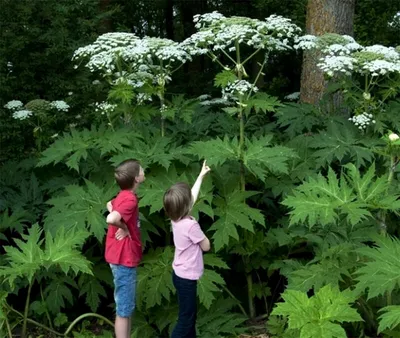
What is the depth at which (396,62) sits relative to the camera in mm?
5508

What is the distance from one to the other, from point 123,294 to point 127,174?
0.85m

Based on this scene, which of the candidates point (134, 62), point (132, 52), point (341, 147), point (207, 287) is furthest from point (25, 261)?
point (341, 147)

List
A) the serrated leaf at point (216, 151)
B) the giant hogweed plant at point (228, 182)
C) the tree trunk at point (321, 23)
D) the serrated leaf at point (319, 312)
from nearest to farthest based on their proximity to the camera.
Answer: the serrated leaf at point (319, 312) → the giant hogweed plant at point (228, 182) → the serrated leaf at point (216, 151) → the tree trunk at point (321, 23)

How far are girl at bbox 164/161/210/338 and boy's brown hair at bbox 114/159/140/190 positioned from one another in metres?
0.39

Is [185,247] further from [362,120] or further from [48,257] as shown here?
[362,120]

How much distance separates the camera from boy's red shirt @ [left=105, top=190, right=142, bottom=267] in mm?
4133

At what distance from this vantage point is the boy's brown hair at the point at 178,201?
3871 mm

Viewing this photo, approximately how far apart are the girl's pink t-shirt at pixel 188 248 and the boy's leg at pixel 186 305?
5 centimetres

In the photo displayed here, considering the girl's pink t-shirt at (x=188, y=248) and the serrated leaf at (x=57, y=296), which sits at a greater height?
the girl's pink t-shirt at (x=188, y=248)

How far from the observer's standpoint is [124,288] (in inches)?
168

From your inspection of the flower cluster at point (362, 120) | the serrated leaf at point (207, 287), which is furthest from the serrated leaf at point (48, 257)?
the flower cluster at point (362, 120)

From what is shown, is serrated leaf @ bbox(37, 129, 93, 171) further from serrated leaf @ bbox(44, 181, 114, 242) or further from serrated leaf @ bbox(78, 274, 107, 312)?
serrated leaf @ bbox(78, 274, 107, 312)

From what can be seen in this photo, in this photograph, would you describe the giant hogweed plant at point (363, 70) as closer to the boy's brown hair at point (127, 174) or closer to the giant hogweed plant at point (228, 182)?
the giant hogweed plant at point (228, 182)

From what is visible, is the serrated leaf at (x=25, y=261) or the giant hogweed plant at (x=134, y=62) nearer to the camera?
the serrated leaf at (x=25, y=261)
